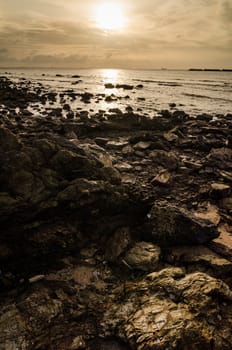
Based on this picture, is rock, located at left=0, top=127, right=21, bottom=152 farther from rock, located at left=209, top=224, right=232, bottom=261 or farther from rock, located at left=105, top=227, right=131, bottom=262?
rock, located at left=209, top=224, right=232, bottom=261

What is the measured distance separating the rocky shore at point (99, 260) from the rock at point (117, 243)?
Answer: 2 centimetres

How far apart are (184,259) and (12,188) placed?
3858 mm

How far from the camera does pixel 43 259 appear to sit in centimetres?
518

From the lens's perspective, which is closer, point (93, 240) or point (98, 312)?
point (98, 312)

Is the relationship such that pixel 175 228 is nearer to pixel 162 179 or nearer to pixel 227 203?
pixel 227 203

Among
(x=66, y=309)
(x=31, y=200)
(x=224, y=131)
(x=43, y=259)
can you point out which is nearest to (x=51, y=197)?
(x=31, y=200)

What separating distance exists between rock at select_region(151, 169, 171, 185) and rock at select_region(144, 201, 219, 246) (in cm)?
317

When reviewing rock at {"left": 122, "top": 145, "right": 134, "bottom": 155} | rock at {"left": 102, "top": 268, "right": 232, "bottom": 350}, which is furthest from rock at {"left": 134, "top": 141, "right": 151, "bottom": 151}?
rock at {"left": 102, "top": 268, "right": 232, "bottom": 350}

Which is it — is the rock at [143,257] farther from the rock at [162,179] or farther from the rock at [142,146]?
the rock at [142,146]

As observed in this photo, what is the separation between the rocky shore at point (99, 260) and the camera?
3814 mm

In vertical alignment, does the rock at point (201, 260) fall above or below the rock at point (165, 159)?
below

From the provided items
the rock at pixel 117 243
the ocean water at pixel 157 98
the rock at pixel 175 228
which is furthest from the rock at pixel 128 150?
the ocean water at pixel 157 98

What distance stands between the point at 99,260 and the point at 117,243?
1.69 feet

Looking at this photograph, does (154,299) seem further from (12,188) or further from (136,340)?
(12,188)
